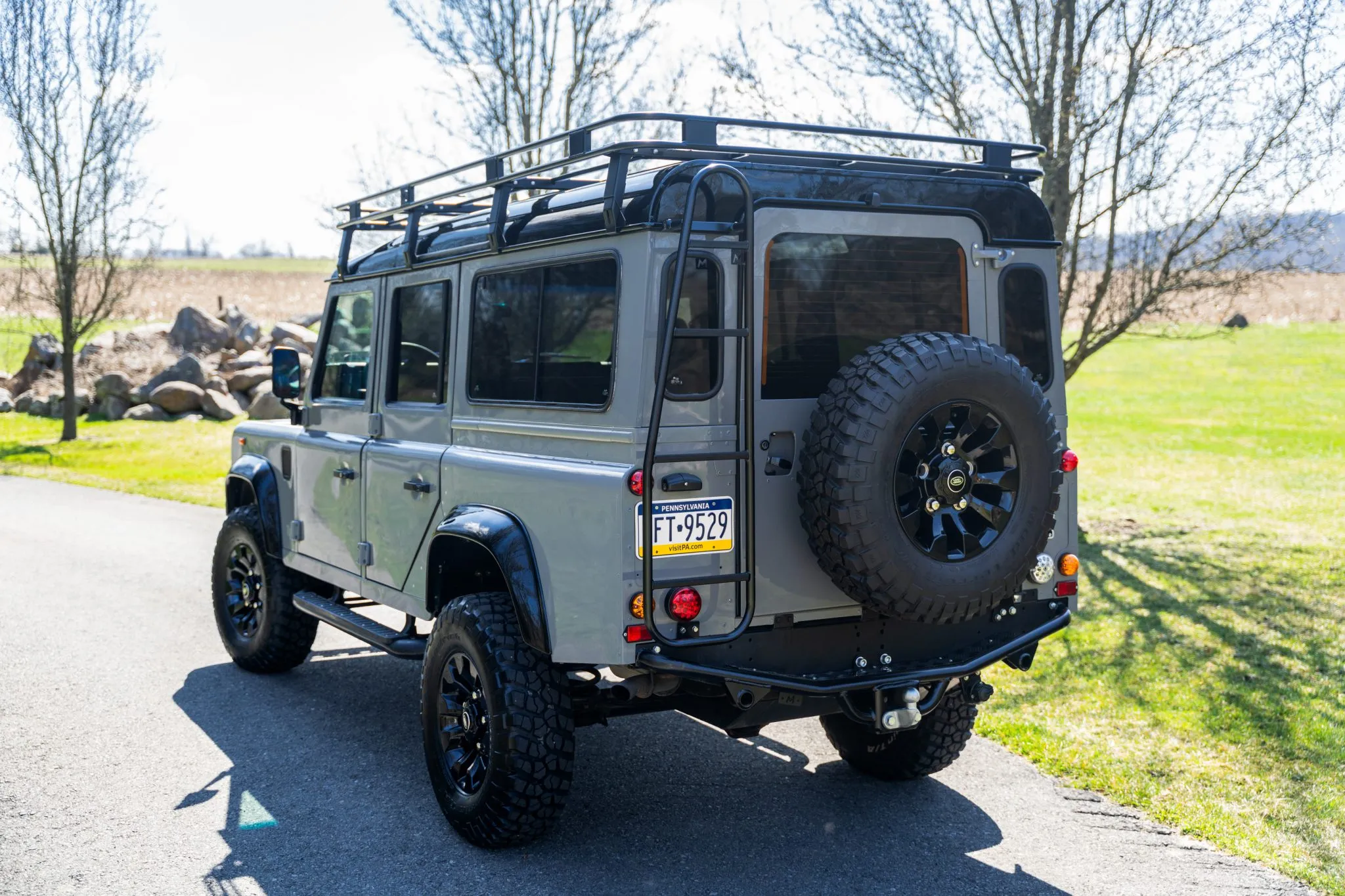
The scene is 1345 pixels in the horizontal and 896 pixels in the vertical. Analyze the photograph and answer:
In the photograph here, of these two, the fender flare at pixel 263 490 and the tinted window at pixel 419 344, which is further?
the fender flare at pixel 263 490

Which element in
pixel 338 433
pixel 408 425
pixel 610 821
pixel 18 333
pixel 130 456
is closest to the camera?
pixel 610 821

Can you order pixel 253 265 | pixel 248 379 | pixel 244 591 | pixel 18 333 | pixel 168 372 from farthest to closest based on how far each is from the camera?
pixel 253 265, pixel 18 333, pixel 248 379, pixel 168 372, pixel 244 591

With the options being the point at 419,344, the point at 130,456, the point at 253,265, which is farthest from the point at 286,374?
the point at 253,265

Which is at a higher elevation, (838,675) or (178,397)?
(178,397)

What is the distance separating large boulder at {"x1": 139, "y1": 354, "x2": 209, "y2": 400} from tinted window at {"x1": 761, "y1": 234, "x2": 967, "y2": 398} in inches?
873

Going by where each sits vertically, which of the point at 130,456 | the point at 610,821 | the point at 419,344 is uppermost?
the point at 419,344

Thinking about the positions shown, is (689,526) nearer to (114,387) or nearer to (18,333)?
(114,387)

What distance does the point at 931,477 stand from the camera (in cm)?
418

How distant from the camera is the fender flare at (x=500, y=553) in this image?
439 centimetres

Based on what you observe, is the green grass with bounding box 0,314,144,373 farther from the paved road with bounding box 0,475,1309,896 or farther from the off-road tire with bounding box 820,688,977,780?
the off-road tire with bounding box 820,688,977,780

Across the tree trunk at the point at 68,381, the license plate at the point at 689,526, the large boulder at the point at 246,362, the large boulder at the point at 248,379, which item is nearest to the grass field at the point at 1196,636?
the tree trunk at the point at 68,381

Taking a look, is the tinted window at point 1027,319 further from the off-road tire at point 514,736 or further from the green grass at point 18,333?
the green grass at point 18,333

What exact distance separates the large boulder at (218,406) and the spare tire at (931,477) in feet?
71.1

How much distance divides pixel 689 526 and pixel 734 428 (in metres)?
0.39
